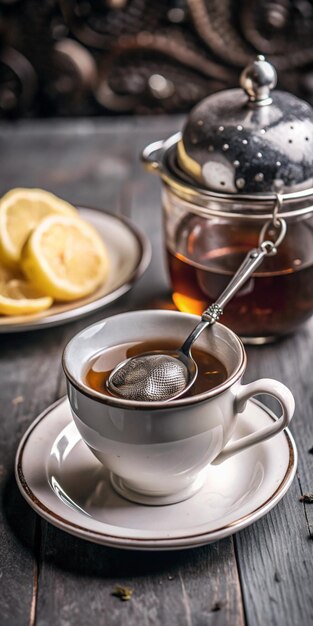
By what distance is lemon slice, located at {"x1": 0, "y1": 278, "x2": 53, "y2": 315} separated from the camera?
1.24m

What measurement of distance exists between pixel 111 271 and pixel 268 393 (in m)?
0.59

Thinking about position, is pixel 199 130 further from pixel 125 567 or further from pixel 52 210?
pixel 125 567

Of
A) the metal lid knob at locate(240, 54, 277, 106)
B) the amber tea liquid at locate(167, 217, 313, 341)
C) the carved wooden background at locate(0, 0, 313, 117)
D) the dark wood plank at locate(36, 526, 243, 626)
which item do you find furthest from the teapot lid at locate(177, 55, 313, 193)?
the carved wooden background at locate(0, 0, 313, 117)

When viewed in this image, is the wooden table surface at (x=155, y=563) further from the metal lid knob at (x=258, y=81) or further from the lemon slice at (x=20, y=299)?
the metal lid knob at (x=258, y=81)

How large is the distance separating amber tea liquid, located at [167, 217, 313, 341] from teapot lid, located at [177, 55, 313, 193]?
0.34ft

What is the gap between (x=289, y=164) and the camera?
43.4 inches

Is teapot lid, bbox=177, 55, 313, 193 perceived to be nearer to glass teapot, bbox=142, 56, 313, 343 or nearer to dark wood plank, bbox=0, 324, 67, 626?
glass teapot, bbox=142, 56, 313, 343

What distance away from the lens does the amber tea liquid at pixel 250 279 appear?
1.16 metres

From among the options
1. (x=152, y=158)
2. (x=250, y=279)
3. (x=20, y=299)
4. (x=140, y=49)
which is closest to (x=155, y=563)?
(x=250, y=279)

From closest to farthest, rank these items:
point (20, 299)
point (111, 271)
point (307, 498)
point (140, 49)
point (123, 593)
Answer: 1. point (123, 593)
2. point (307, 498)
3. point (20, 299)
4. point (111, 271)
5. point (140, 49)

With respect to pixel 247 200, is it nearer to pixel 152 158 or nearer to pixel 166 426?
pixel 152 158

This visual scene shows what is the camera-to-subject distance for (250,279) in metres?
1.14

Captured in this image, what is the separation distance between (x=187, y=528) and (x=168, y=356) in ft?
0.63

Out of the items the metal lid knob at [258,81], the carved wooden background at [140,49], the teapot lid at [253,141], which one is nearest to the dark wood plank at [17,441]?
the teapot lid at [253,141]
